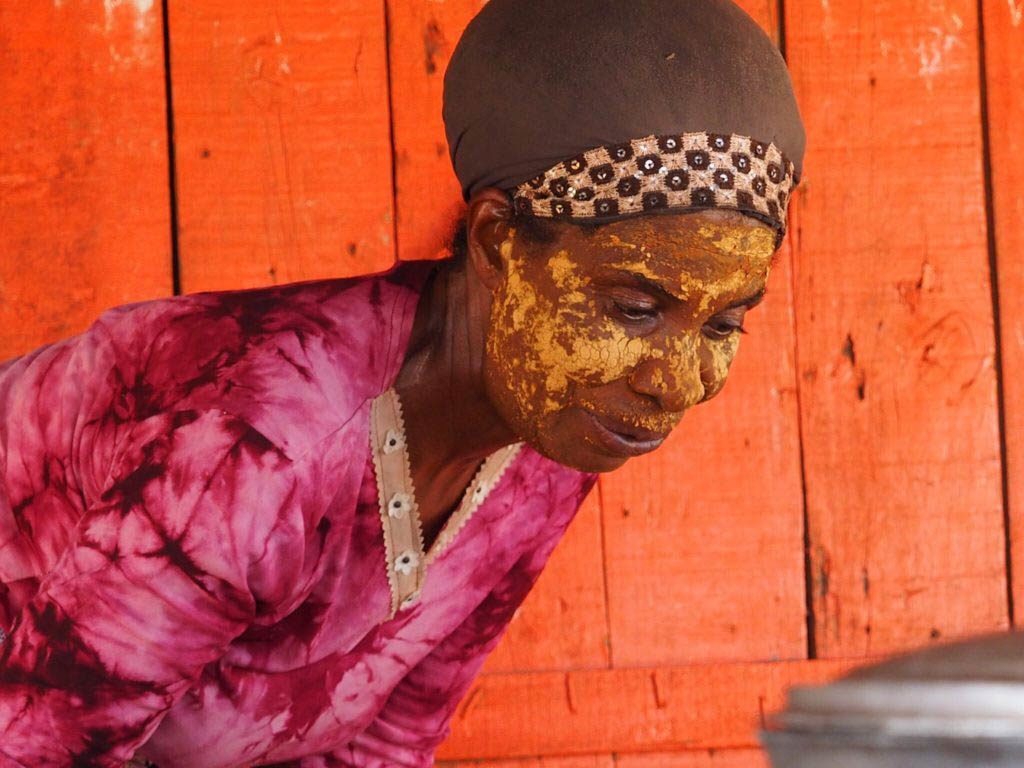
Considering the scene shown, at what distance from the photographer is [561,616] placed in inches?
96.3

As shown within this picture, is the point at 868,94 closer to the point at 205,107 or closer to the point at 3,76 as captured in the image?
the point at 205,107

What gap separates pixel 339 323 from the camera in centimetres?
158

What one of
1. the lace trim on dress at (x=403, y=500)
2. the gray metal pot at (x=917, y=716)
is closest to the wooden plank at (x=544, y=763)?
the lace trim on dress at (x=403, y=500)

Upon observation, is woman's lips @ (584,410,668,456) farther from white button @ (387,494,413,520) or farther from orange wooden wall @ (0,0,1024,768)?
orange wooden wall @ (0,0,1024,768)

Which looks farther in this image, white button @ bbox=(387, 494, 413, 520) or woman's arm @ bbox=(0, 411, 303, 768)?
white button @ bbox=(387, 494, 413, 520)

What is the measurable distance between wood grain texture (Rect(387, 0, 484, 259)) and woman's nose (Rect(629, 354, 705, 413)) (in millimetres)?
871

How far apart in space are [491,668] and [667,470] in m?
0.43

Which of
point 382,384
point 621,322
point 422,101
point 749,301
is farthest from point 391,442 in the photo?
point 422,101

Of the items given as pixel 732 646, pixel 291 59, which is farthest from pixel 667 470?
pixel 291 59

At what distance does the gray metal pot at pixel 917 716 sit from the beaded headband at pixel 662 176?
28.9 inches

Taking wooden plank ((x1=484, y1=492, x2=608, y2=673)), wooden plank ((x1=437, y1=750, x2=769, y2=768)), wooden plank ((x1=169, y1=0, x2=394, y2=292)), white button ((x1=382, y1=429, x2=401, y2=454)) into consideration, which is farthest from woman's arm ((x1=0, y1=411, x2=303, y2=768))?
wooden plank ((x1=437, y1=750, x2=769, y2=768))

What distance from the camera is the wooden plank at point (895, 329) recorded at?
2365 mm

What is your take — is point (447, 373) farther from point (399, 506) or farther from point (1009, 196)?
point (1009, 196)

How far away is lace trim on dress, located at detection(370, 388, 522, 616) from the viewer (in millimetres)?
1596
